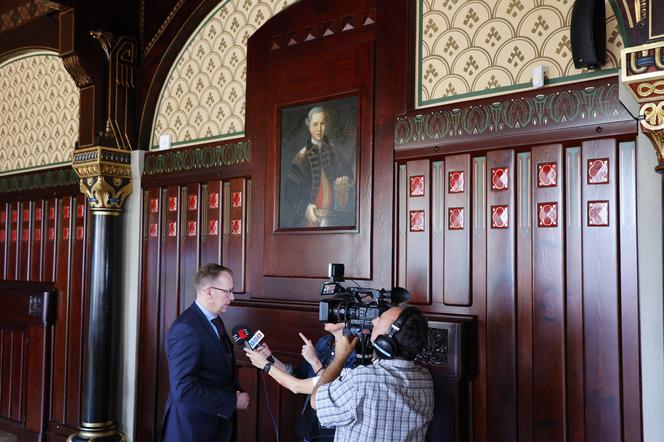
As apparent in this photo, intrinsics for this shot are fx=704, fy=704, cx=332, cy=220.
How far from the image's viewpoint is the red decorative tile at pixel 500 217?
12.1ft

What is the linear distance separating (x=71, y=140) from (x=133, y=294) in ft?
5.31

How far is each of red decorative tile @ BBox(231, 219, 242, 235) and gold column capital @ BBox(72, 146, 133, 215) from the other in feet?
4.05

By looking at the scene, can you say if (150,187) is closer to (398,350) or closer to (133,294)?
(133,294)

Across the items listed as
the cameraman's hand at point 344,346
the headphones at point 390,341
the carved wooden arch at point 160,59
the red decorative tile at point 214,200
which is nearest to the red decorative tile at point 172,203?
the red decorative tile at point 214,200

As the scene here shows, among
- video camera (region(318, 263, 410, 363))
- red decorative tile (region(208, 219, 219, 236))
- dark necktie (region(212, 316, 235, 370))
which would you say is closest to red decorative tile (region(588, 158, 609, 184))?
video camera (region(318, 263, 410, 363))

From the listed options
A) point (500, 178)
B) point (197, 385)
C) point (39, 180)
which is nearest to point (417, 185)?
point (500, 178)

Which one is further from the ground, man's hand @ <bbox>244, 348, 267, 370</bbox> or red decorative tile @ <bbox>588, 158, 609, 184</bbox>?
red decorative tile @ <bbox>588, 158, 609, 184</bbox>

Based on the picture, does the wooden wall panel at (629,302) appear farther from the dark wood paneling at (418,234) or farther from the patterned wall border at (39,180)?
the patterned wall border at (39,180)

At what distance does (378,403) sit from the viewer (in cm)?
261

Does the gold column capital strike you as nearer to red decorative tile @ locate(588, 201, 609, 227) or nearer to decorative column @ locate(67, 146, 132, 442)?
decorative column @ locate(67, 146, 132, 442)

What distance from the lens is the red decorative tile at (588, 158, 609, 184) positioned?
11.1ft

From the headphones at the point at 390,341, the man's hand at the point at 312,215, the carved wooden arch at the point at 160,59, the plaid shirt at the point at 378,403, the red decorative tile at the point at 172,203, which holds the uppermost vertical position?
the carved wooden arch at the point at 160,59

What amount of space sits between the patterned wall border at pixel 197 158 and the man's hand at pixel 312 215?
67cm

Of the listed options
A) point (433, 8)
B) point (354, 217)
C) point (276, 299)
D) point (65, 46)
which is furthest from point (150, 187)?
point (433, 8)
